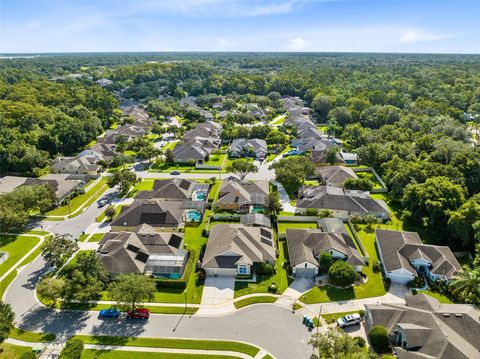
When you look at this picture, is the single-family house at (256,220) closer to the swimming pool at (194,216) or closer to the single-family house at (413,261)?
the swimming pool at (194,216)

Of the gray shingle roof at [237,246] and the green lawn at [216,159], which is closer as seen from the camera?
the gray shingle roof at [237,246]

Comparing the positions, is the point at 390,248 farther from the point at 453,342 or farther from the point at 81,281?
the point at 81,281

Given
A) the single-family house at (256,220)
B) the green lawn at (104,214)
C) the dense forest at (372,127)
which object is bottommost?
the green lawn at (104,214)

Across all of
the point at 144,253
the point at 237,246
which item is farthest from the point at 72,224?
the point at 237,246

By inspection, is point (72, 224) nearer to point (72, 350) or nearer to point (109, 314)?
point (109, 314)

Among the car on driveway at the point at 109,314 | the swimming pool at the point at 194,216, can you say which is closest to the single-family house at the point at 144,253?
the car on driveway at the point at 109,314

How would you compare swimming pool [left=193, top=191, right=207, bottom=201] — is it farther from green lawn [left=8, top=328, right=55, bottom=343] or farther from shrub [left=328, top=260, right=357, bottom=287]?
green lawn [left=8, top=328, right=55, bottom=343]

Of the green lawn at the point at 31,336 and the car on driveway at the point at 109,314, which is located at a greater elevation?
the car on driveway at the point at 109,314
